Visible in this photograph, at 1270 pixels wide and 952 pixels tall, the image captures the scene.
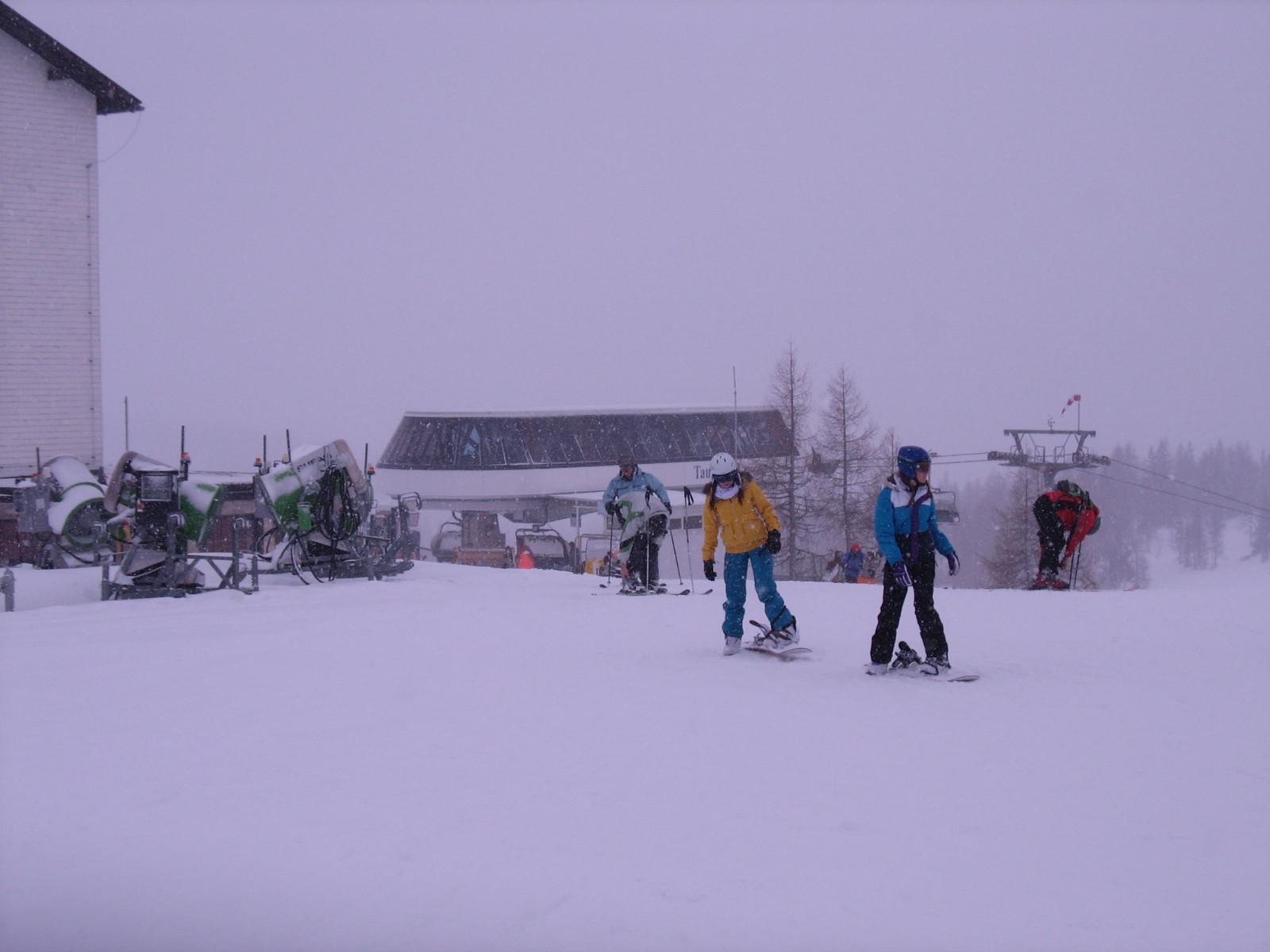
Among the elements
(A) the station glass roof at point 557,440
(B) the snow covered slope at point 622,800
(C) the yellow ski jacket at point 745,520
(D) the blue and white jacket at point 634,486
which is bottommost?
(B) the snow covered slope at point 622,800

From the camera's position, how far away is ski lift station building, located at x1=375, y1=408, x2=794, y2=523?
39.5 meters

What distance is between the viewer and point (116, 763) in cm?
469

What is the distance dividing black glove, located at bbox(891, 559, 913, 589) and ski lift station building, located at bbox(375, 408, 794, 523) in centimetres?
3100

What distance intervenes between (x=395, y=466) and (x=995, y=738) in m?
38.1

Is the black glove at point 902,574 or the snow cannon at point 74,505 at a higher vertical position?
the snow cannon at point 74,505

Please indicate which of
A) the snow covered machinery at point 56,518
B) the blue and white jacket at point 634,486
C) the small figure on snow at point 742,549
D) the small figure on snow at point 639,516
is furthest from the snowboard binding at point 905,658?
the snow covered machinery at point 56,518

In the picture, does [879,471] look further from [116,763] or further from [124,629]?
[116,763]

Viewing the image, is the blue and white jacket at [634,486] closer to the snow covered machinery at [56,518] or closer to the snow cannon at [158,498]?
the snow cannon at [158,498]

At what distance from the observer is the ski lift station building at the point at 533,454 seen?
39.5 metres

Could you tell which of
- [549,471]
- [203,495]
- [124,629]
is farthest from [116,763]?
[549,471]

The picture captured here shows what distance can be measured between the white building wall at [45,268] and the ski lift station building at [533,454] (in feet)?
65.7

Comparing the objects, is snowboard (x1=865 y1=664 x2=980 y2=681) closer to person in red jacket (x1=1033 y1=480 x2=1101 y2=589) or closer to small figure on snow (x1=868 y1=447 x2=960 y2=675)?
small figure on snow (x1=868 y1=447 x2=960 y2=675)

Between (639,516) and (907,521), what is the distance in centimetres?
600

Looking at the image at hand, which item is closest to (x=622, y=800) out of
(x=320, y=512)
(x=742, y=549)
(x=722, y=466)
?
(x=742, y=549)
